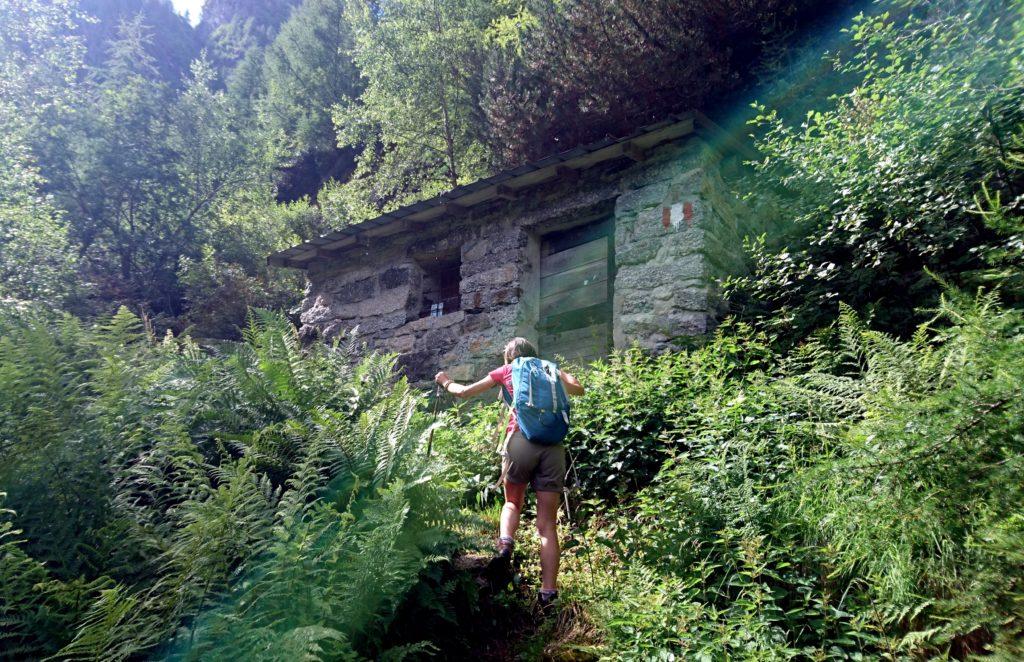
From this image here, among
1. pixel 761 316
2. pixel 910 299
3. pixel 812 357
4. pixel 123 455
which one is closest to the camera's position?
pixel 123 455

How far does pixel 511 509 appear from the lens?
372cm

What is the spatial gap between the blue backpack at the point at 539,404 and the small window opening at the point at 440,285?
13.8 ft

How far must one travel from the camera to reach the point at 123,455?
3018 mm

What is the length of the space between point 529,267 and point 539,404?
368 centimetres

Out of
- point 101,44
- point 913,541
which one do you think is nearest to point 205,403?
point 913,541

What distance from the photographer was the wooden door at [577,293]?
677cm

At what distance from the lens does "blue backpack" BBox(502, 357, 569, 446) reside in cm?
378

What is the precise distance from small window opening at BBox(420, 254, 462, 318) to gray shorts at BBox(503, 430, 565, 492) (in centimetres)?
441

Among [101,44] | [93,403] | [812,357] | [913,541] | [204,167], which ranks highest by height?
[101,44]

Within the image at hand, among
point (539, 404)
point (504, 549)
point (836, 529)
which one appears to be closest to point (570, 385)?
point (539, 404)

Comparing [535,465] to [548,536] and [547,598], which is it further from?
[547,598]

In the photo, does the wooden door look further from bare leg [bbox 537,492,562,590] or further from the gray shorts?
bare leg [bbox 537,492,562,590]

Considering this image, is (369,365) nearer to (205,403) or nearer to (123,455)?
(205,403)

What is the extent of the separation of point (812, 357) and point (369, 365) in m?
3.18
